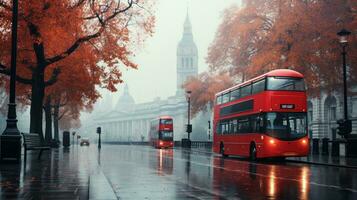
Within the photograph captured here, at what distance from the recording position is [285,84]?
24.9 m

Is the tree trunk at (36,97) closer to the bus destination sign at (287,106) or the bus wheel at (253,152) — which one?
the bus wheel at (253,152)

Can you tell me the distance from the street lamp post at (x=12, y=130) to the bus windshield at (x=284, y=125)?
12483 millimetres

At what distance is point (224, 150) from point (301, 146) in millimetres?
8108

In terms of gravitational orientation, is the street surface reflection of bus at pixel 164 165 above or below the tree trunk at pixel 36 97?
below

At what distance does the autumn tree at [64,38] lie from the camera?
23016 millimetres

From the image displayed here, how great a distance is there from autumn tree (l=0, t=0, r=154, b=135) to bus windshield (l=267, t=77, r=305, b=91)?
788 cm

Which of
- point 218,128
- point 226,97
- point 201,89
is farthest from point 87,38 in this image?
point 201,89

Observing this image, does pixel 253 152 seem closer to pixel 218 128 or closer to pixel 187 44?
pixel 218 128

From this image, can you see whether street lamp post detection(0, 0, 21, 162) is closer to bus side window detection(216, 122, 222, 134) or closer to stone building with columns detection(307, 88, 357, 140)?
bus side window detection(216, 122, 222, 134)

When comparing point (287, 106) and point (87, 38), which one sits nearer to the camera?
point (287, 106)

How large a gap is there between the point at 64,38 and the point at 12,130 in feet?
32.0

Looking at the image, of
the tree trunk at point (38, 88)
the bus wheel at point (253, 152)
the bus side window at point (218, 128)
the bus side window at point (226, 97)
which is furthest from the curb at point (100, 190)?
the bus side window at point (218, 128)

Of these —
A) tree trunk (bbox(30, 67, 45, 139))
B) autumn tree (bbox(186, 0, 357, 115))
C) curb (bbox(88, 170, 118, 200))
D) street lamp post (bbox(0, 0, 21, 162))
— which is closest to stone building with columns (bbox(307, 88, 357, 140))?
autumn tree (bbox(186, 0, 357, 115))

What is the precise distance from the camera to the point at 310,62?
1342 inches
